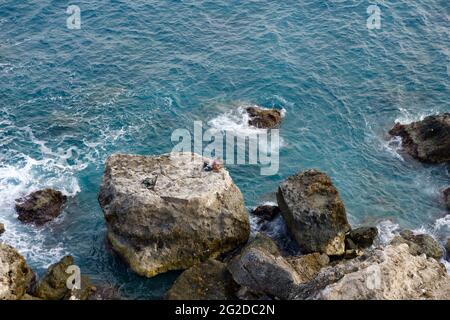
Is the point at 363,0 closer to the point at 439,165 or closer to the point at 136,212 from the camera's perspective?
the point at 439,165

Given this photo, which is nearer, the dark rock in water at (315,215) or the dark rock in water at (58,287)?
the dark rock in water at (58,287)

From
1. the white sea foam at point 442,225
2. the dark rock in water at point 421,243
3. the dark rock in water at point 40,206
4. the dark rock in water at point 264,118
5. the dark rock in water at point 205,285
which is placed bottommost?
the dark rock in water at point 40,206

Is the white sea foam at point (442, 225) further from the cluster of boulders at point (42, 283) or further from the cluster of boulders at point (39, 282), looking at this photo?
the cluster of boulders at point (39, 282)

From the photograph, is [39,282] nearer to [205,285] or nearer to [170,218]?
[170,218]

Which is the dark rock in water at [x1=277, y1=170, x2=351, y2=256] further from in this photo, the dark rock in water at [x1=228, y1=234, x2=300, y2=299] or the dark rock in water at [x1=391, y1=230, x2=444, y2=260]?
the dark rock in water at [x1=228, y1=234, x2=300, y2=299]

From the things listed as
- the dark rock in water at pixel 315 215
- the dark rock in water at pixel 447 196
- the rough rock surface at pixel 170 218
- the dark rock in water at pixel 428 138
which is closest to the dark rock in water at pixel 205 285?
the rough rock surface at pixel 170 218

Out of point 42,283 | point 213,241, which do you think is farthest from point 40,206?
point 213,241

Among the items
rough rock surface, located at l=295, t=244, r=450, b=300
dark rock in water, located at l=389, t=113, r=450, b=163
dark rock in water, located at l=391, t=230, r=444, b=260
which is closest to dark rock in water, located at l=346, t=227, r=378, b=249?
dark rock in water, located at l=391, t=230, r=444, b=260
